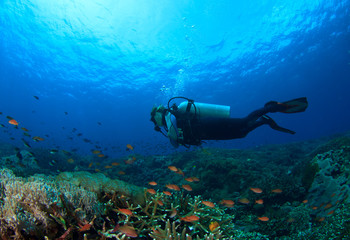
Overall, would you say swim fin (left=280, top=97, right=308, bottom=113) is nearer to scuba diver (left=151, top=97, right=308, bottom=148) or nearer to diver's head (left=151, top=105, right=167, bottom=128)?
scuba diver (left=151, top=97, right=308, bottom=148)

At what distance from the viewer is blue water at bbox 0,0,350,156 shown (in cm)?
2236

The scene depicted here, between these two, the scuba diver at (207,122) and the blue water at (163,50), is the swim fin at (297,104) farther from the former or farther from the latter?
the blue water at (163,50)

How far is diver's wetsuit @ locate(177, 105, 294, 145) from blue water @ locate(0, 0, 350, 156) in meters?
12.0

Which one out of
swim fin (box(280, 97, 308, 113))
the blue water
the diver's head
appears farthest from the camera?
the blue water

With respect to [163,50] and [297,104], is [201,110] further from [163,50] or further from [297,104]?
[163,50]

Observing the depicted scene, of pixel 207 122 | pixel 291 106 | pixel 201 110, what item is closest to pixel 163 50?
pixel 201 110

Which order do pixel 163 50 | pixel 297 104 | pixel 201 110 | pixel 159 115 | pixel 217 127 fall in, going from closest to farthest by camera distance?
pixel 297 104 → pixel 217 127 → pixel 201 110 → pixel 159 115 → pixel 163 50

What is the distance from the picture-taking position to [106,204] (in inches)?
127

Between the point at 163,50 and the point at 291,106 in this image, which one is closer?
the point at 291,106

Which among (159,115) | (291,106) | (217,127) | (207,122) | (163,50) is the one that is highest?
(163,50)

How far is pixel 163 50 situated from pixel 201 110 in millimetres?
25527

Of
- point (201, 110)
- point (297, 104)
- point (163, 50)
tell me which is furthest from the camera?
point (163, 50)

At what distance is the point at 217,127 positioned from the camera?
233 inches

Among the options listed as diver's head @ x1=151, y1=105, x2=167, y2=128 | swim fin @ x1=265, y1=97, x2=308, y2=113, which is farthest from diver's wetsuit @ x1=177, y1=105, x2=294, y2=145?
diver's head @ x1=151, y1=105, x2=167, y2=128
